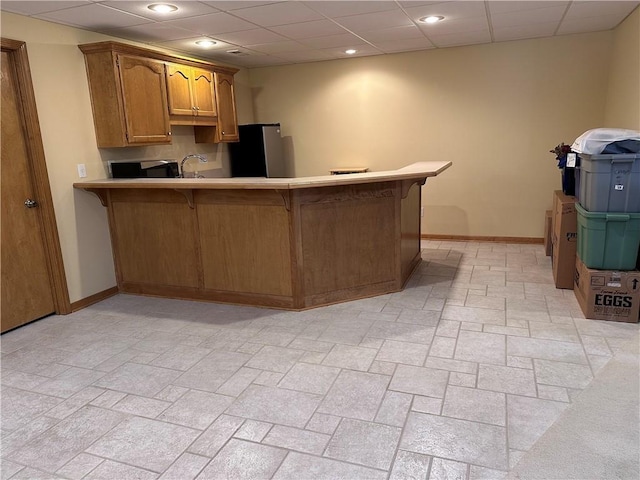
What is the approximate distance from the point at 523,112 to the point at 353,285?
10.5ft

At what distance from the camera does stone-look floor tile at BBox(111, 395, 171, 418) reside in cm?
233

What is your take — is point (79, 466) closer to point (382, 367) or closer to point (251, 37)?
point (382, 367)

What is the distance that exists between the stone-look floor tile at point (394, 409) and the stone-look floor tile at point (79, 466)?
130 cm

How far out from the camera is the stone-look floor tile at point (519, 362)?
263 cm

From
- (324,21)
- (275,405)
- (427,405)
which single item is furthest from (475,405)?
(324,21)

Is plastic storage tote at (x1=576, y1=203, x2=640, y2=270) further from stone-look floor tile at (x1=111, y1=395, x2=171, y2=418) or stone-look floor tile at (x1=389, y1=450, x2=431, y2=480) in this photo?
stone-look floor tile at (x1=111, y1=395, x2=171, y2=418)

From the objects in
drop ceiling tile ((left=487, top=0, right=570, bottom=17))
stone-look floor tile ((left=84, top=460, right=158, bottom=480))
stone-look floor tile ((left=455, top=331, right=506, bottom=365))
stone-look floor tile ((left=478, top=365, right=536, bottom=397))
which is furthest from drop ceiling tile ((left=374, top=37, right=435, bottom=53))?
stone-look floor tile ((left=84, top=460, right=158, bottom=480))

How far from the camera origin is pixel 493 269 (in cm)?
454

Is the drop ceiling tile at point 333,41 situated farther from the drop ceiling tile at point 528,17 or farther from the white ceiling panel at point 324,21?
the drop ceiling tile at point 528,17

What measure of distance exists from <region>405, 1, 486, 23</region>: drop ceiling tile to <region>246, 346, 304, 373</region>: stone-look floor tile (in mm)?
2888

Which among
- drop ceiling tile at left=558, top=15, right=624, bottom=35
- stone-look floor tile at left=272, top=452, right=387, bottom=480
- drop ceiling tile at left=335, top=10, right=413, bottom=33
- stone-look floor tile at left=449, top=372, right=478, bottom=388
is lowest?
stone-look floor tile at left=449, top=372, right=478, bottom=388

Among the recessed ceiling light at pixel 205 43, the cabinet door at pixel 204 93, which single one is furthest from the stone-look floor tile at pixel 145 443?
the recessed ceiling light at pixel 205 43

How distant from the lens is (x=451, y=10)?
3.77m

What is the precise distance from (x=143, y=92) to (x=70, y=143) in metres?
0.79
